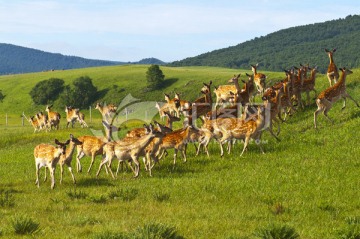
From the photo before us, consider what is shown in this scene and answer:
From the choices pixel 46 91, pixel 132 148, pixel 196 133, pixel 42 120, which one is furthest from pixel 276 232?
pixel 46 91

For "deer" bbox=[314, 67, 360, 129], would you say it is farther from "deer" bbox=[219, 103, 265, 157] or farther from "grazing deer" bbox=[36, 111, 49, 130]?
"grazing deer" bbox=[36, 111, 49, 130]

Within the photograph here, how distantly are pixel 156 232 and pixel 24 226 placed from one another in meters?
3.13

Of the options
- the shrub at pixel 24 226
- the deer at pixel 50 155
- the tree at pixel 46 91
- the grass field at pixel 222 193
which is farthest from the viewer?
the tree at pixel 46 91

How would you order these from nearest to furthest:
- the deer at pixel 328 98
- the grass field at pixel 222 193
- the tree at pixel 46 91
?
the grass field at pixel 222 193
the deer at pixel 328 98
the tree at pixel 46 91

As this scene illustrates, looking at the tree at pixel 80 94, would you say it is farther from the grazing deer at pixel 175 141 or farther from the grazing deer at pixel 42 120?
the grazing deer at pixel 175 141

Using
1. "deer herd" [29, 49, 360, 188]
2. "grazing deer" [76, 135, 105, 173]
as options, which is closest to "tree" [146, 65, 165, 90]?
"deer herd" [29, 49, 360, 188]

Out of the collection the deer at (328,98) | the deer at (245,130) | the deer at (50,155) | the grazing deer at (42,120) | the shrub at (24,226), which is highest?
the deer at (328,98)

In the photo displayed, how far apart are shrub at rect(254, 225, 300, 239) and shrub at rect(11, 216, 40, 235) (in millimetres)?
5076

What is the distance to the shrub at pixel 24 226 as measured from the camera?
10.6 meters

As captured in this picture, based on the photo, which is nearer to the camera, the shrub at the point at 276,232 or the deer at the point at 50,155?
the shrub at the point at 276,232

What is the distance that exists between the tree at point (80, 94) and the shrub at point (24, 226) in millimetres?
112590

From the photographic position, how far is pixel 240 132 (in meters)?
20.4

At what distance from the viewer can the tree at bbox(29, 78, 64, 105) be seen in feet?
418

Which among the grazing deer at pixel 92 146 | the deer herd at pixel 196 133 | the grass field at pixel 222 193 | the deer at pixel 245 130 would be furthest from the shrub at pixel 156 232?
the deer at pixel 245 130
